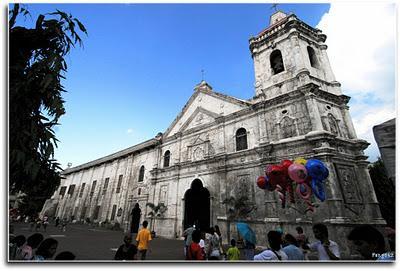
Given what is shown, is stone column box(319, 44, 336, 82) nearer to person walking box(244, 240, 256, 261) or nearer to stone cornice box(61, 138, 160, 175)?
person walking box(244, 240, 256, 261)

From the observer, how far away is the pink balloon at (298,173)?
269 inches

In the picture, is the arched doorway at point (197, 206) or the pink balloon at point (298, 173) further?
the arched doorway at point (197, 206)

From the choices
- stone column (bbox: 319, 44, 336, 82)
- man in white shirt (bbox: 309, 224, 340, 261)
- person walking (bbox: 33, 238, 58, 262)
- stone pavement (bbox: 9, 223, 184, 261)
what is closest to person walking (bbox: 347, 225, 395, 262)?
man in white shirt (bbox: 309, 224, 340, 261)

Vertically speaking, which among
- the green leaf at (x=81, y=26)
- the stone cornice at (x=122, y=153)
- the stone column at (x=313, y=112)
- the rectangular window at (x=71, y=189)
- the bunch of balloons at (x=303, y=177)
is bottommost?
the bunch of balloons at (x=303, y=177)

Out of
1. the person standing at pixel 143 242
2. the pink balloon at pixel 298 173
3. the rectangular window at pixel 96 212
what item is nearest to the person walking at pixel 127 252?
the person standing at pixel 143 242

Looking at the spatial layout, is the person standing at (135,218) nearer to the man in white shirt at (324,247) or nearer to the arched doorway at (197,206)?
the arched doorway at (197,206)

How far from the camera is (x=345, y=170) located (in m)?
9.47

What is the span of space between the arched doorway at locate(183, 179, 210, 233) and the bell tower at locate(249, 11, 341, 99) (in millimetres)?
7370

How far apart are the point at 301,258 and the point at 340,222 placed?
6.38 meters

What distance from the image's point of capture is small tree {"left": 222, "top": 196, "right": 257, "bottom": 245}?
11094mm

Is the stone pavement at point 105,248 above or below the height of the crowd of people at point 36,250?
below

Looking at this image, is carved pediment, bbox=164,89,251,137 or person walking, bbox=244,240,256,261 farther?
carved pediment, bbox=164,89,251,137

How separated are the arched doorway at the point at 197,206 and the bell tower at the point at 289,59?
290 inches

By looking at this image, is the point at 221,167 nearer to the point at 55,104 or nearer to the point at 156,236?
the point at 156,236
